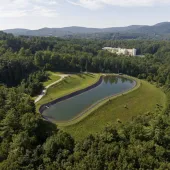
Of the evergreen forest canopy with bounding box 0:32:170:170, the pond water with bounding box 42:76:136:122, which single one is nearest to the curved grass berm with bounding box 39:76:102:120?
the pond water with bounding box 42:76:136:122

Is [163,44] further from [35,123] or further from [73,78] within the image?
[35,123]

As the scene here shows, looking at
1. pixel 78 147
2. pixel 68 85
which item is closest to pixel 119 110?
pixel 78 147

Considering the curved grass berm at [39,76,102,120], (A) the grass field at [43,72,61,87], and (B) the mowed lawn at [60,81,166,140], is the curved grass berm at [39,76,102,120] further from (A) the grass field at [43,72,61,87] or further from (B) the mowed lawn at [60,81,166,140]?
(A) the grass field at [43,72,61,87]

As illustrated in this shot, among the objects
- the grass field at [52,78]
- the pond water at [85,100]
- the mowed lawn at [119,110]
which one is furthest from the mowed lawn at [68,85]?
the mowed lawn at [119,110]

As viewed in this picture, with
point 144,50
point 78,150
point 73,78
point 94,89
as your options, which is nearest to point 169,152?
point 78,150

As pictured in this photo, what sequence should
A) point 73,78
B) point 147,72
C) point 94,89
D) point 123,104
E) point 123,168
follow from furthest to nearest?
point 147,72, point 73,78, point 94,89, point 123,104, point 123,168

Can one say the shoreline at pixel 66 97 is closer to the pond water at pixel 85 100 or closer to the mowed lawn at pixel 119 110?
the pond water at pixel 85 100

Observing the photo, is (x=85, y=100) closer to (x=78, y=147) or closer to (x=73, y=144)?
(x=73, y=144)
